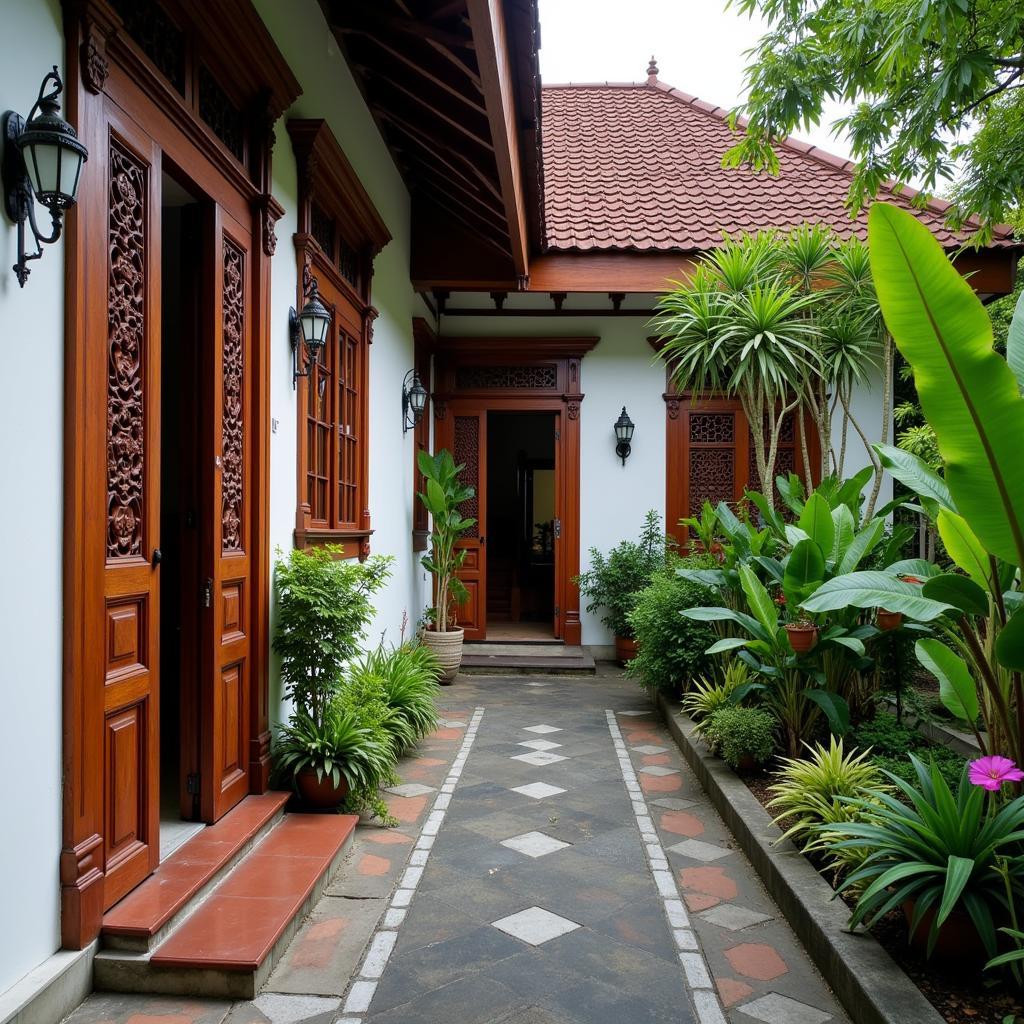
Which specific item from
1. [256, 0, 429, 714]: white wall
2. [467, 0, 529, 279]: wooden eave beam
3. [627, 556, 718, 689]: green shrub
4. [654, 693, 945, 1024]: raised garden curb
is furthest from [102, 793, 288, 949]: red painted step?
[467, 0, 529, 279]: wooden eave beam

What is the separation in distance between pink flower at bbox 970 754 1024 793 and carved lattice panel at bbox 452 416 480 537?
709cm

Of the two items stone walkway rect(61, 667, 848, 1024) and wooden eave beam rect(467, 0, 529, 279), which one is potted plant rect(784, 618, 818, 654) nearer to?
stone walkway rect(61, 667, 848, 1024)

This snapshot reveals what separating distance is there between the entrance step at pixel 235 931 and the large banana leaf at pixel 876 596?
2030 mm

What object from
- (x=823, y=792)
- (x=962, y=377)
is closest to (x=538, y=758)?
(x=823, y=792)

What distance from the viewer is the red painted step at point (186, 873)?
2.51m

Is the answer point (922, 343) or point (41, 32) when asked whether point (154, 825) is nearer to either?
point (41, 32)

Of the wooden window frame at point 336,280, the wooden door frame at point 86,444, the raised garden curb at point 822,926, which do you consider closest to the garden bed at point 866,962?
the raised garden curb at point 822,926

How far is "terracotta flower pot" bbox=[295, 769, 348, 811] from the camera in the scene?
3.90m

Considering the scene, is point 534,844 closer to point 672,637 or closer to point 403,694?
point 403,694

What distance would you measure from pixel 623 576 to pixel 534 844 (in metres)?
4.97

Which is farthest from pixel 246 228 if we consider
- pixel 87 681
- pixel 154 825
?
pixel 154 825

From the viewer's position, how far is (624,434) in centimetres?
903

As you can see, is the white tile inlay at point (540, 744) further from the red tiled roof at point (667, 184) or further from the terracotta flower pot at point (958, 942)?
the red tiled roof at point (667, 184)

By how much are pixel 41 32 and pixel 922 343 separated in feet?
7.92
